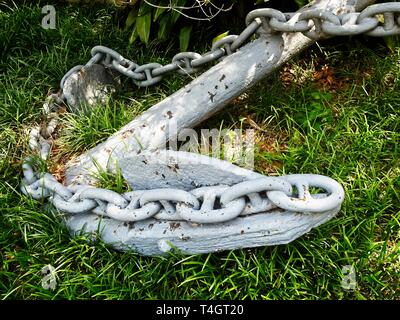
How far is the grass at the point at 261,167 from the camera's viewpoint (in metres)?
2.34

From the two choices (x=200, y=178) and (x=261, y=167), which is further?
(x=261, y=167)

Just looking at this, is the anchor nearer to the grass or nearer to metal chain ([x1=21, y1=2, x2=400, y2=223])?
metal chain ([x1=21, y1=2, x2=400, y2=223])

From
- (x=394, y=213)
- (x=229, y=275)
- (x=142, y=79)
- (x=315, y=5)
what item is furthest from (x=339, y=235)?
(x=142, y=79)

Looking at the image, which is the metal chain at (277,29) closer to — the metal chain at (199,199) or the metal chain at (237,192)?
the metal chain at (237,192)

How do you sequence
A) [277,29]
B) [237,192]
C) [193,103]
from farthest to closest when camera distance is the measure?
[193,103]
[277,29]
[237,192]

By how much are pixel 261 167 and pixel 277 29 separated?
2.51 ft

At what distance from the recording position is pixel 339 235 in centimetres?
248

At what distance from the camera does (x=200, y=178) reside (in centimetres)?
233

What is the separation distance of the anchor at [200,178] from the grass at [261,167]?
0.11 metres

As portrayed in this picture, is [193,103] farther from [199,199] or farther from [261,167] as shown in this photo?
[199,199]

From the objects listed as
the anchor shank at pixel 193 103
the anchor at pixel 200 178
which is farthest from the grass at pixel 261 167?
the anchor shank at pixel 193 103

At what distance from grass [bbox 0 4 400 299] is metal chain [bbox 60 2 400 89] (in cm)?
20

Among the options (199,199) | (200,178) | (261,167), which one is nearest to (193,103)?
(261,167)
